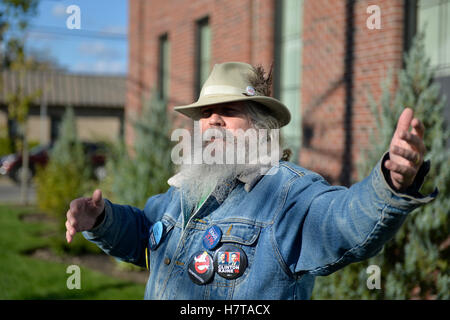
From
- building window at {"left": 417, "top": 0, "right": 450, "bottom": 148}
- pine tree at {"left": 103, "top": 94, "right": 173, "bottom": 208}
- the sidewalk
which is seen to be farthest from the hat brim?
the sidewalk

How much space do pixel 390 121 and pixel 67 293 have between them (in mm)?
4158

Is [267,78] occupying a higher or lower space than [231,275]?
higher

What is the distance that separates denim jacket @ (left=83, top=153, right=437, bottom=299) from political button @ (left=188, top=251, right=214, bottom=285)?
26mm

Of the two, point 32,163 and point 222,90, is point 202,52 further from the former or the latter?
point 32,163

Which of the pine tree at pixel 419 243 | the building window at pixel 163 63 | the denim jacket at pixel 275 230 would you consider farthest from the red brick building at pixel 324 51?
the denim jacket at pixel 275 230

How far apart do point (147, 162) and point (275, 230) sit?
5.36m

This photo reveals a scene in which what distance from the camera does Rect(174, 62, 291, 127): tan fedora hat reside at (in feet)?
6.93

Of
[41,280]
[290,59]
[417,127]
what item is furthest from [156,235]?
[290,59]

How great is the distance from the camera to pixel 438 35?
16.2 ft

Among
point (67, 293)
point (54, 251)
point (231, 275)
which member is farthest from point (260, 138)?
point (54, 251)

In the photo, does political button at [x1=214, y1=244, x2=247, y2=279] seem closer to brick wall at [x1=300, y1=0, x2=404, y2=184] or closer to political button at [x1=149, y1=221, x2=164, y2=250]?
political button at [x1=149, y1=221, x2=164, y2=250]

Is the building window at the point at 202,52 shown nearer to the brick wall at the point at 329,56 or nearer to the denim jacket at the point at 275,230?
the brick wall at the point at 329,56

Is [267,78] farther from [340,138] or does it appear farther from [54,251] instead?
[54,251]
